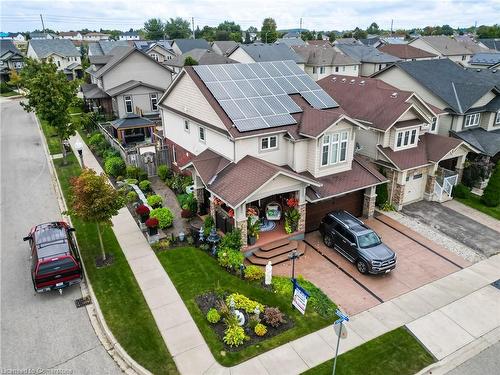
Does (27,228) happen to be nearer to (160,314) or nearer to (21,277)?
(21,277)

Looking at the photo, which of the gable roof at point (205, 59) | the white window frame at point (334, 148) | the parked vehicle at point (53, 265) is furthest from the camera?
the gable roof at point (205, 59)

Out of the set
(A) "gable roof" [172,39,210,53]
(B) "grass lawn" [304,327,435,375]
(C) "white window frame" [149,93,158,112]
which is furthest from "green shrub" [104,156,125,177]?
(A) "gable roof" [172,39,210,53]

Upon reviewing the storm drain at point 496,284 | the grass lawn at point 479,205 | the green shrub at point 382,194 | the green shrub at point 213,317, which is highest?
the green shrub at point 382,194

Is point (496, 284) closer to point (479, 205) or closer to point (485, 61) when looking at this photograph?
point (479, 205)

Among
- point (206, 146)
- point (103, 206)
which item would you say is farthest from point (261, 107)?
point (103, 206)

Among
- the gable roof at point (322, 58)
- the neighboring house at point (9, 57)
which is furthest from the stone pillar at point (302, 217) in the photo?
the neighboring house at point (9, 57)

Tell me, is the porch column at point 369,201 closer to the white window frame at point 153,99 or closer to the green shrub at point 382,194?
the green shrub at point 382,194
